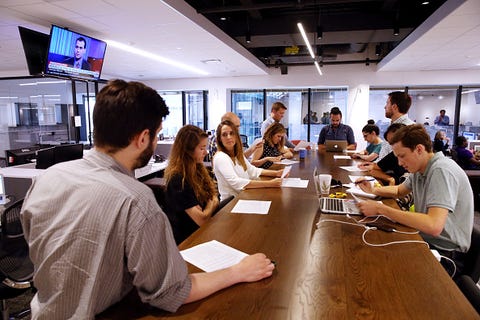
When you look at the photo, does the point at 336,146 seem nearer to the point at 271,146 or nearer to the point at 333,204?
the point at 271,146

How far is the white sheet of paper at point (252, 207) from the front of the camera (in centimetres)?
195

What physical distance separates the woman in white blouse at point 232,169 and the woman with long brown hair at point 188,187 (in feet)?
1.19

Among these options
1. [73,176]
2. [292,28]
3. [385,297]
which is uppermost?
[292,28]

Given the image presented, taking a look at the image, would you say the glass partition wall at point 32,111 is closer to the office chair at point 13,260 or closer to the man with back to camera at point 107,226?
the office chair at point 13,260

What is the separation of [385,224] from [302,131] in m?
8.84

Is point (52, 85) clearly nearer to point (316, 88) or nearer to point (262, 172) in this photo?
point (316, 88)

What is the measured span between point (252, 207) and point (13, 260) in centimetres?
164

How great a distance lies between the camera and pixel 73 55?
178 inches

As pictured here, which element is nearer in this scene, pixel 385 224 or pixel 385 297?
pixel 385 297

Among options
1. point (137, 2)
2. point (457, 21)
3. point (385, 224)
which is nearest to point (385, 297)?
point (385, 224)

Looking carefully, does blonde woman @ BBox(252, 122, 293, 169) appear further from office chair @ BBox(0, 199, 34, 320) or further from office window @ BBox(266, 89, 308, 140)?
office window @ BBox(266, 89, 308, 140)

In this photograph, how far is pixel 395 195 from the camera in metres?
2.27

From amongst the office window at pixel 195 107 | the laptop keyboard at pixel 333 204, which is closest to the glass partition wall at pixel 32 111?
the office window at pixel 195 107

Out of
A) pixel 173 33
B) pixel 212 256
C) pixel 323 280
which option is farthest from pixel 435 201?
pixel 173 33
